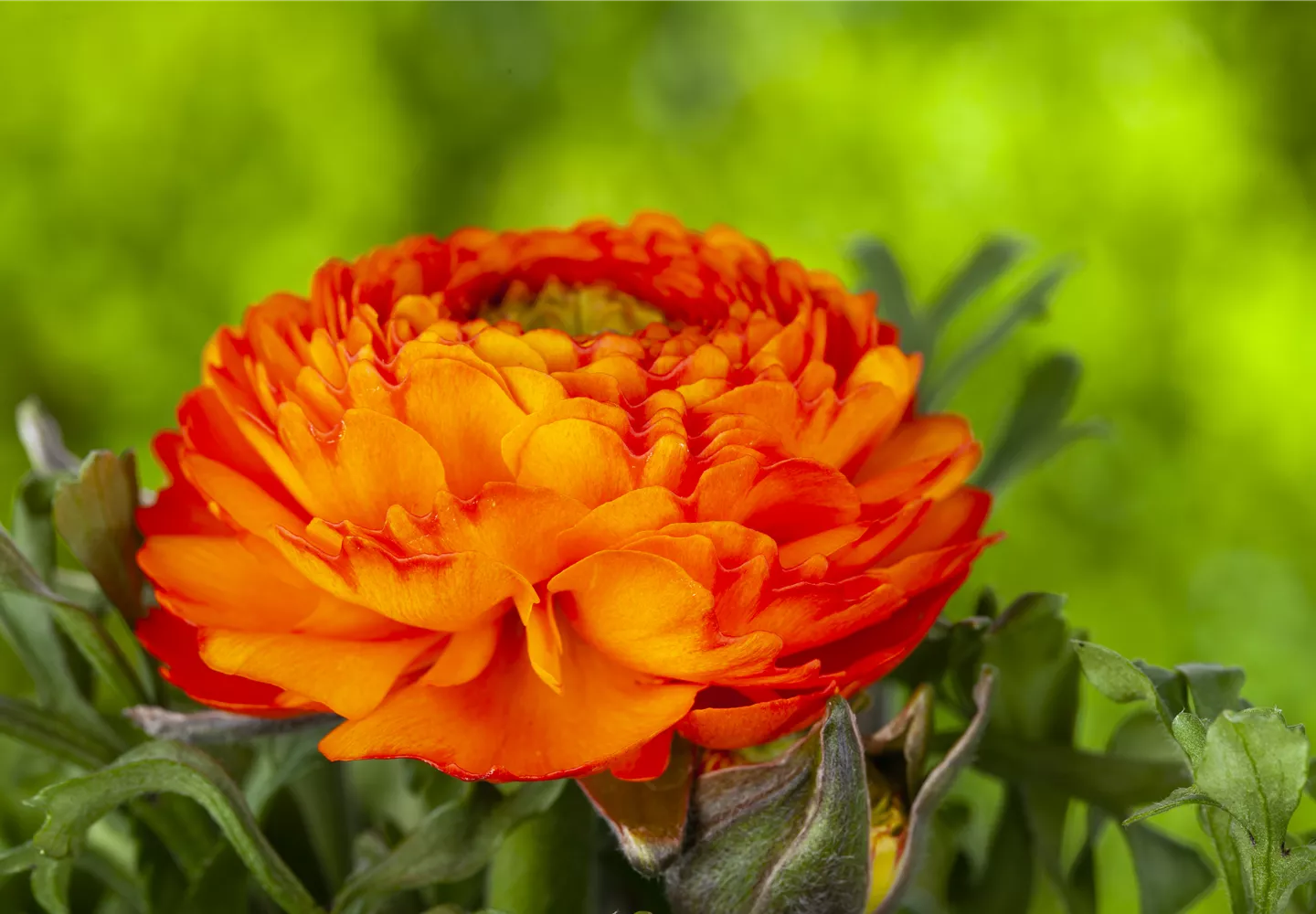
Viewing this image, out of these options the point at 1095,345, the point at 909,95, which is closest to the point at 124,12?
the point at 909,95

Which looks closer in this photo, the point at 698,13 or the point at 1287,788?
the point at 1287,788

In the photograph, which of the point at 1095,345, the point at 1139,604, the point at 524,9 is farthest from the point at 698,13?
the point at 1139,604

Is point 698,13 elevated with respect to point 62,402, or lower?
elevated

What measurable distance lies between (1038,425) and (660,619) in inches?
8.8

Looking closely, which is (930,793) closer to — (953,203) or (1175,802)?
(1175,802)

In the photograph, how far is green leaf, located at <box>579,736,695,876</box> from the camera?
249 millimetres

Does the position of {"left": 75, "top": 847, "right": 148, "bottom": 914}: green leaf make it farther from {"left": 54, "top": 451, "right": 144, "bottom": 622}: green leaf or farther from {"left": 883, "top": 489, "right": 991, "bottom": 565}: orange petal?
{"left": 883, "top": 489, "right": 991, "bottom": 565}: orange petal

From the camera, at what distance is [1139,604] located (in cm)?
87

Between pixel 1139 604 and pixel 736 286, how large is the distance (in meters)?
0.67

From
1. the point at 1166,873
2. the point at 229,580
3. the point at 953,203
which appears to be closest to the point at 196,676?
the point at 229,580

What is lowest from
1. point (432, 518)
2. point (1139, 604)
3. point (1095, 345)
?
point (1139, 604)

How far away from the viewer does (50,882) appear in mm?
285

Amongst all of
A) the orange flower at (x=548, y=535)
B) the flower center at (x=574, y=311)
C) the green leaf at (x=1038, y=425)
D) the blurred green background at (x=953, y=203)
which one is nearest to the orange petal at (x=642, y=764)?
the orange flower at (x=548, y=535)

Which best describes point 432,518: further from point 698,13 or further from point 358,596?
point 698,13
